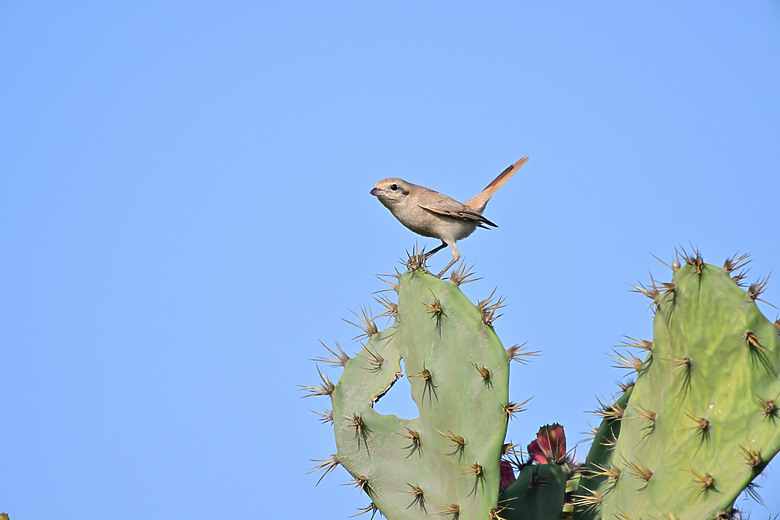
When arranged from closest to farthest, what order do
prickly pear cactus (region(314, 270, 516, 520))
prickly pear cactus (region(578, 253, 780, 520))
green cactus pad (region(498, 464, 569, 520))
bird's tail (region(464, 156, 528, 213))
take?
1. prickly pear cactus (region(578, 253, 780, 520))
2. prickly pear cactus (region(314, 270, 516, 520))
3. green cactus pad (region(498, 464, 569, 520))
4. bird's tail (region(464, 156, 528, 213))

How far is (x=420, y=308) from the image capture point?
10.4 ft

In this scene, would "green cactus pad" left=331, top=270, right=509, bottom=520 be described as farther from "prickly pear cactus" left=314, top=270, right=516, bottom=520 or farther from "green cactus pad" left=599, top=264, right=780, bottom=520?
"green cactus pad" left=599, top=264, right=780, bottom=520

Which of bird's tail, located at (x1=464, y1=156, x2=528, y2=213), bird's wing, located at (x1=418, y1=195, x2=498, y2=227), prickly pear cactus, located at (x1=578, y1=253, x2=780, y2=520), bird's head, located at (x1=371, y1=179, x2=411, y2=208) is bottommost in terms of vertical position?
prickly pear cactus, located at (x1=578, y1=253, x2=780, y2=520)

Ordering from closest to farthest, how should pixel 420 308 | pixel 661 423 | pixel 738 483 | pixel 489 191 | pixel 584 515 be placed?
pixel 738 483 < pixel 661 423 < pixel 420 308 < pixel 584 515 < pixel 489 191

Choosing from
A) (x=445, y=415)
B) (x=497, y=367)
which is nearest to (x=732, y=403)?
(x=497, y=367)

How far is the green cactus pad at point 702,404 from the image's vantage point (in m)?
2.65

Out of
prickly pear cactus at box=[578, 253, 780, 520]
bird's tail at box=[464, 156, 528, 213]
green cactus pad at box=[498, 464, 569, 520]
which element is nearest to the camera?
prickly pear cactus at box=[578, 253, 780, 520]

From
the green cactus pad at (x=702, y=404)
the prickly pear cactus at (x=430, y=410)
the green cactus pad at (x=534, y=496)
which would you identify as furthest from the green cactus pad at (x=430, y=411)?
the green cactus pad at (x=702, y=404)

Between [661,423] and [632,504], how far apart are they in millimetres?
330

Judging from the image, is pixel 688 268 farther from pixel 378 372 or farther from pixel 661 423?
pixel 378 372

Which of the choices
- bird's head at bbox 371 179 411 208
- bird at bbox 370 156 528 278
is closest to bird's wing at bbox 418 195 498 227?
bird at bbox 370 156 528 278

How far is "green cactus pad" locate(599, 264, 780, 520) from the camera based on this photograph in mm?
2646

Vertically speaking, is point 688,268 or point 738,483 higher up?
point 688,268

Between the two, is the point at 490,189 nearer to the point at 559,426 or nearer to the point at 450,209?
the point at 450,209
